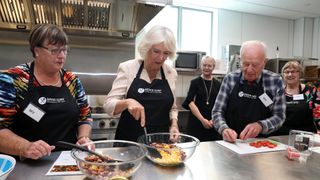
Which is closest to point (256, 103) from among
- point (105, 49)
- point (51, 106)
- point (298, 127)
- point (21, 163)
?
point (298, 127)

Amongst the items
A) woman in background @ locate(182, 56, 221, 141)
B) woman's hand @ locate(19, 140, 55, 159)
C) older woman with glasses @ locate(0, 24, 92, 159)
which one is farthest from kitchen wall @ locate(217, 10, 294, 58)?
woman's hand @ locate(19, 140, 55, 159)

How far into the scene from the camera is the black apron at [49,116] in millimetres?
1180

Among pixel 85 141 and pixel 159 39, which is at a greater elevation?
pixel 159 39

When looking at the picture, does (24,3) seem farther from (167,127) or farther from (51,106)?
(167,127)

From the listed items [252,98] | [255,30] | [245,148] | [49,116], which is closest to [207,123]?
[252,98]

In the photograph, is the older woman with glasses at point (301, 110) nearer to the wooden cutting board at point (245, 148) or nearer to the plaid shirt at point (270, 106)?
the plaid shirt at point (270, 106)

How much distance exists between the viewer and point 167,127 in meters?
1.60

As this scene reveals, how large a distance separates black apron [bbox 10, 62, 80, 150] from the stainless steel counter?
148 mm

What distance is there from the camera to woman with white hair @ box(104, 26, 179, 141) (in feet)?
4.82

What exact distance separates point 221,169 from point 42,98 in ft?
3.03

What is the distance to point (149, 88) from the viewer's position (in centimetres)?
156

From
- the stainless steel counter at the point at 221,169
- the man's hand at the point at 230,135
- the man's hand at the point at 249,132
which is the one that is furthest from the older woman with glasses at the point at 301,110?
the stainless steel counter at the point at 221,169

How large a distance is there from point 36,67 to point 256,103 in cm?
135

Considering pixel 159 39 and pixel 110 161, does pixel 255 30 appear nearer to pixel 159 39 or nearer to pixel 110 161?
A: pixel 159 39
